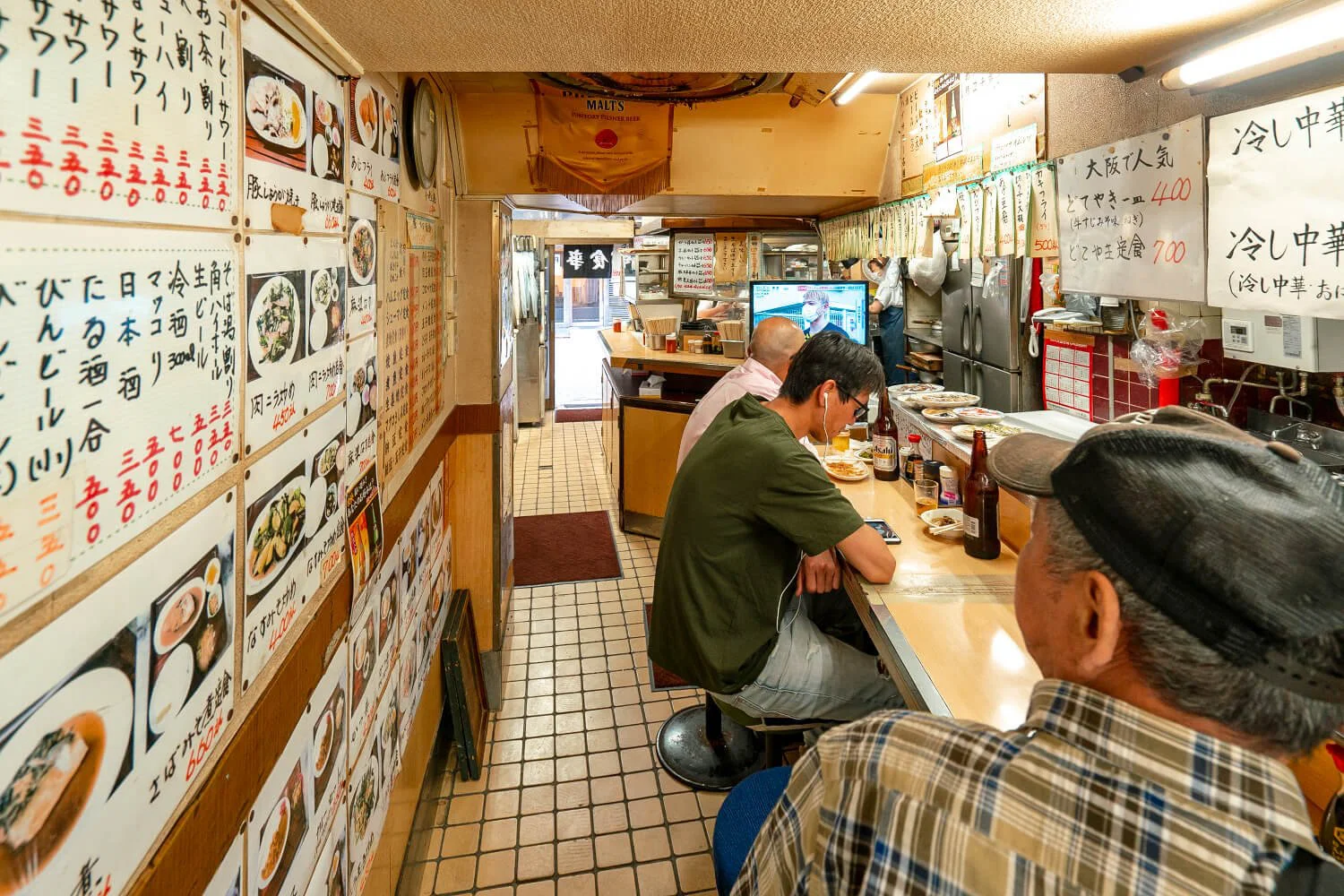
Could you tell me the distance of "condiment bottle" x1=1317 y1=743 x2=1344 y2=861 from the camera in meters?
1.07

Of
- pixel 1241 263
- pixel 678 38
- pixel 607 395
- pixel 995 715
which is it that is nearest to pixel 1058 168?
pixel 1241 263

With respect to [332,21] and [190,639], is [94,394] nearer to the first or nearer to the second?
[190,639]

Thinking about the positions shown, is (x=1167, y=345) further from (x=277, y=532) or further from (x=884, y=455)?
(x=277, y=532)

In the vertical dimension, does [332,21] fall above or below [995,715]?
above

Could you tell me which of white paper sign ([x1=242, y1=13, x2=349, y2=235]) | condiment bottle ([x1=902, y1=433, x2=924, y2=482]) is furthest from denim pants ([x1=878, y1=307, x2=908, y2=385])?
white paper sign ([x1=242, y1=13, x2=349, y2=235])

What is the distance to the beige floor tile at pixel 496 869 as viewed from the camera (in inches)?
92.4

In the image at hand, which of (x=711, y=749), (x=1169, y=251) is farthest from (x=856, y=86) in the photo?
(x=711, y=749)

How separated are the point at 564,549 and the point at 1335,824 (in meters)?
4.42

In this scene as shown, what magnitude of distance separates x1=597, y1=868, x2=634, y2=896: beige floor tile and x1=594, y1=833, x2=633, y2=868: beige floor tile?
31mm

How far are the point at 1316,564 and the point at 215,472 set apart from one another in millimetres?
1268

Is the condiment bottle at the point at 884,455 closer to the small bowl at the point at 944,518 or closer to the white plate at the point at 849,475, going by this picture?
the white plate at the point at 849,475

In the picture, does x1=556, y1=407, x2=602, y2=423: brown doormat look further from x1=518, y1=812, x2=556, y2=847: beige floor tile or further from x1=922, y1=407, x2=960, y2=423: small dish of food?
x1=518, y1=812, x2=556, y2=847: beige floor tile

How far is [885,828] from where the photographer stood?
84cm

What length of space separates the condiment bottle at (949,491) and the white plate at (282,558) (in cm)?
228
